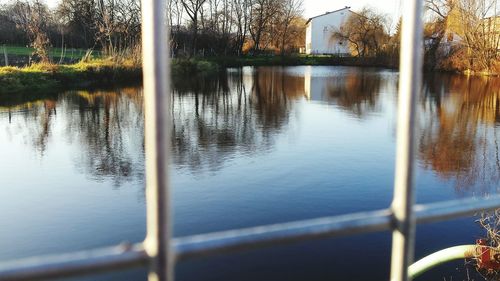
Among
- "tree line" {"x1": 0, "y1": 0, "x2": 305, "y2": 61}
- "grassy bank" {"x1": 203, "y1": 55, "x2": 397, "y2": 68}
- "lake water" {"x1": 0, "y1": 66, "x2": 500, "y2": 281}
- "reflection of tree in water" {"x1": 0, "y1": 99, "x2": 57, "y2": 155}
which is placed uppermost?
"tree line" {"x1": 0, "y1": 0, "x2": 305, "y2": 61}

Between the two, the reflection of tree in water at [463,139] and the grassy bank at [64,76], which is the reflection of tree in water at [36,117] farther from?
the reflection of tree in water at [463,139]

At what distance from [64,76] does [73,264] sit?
65.6ft

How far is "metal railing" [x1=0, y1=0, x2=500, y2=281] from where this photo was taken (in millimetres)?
440

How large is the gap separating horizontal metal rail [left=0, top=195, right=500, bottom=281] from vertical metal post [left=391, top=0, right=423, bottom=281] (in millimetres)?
18

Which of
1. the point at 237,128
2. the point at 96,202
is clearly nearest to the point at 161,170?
the point at 96,202

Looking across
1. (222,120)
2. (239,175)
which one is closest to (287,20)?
(222,120)

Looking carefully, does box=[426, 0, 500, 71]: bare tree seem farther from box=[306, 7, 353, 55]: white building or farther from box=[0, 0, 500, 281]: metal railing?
box=[0, 0, 500, 281]: metal railing

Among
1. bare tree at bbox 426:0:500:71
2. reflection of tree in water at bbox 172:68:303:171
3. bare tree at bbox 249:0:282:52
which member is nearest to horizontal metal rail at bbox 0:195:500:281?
reflection of tree in water at bbox 172:68:303:171

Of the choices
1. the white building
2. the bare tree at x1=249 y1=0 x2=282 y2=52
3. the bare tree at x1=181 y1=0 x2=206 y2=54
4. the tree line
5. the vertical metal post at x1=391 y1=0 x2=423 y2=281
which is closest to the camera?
the vertical metal post at x1=391 y1=0 x2=423 y2=281

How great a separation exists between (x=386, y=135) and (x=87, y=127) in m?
7.07

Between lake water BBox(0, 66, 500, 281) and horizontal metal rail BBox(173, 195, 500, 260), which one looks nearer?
horizontal metal rail BBox(173, 195, 500, 260)

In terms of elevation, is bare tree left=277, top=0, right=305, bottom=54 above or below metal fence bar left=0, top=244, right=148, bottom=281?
above

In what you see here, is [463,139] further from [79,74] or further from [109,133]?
[79,74]

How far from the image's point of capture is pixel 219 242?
0.50m
